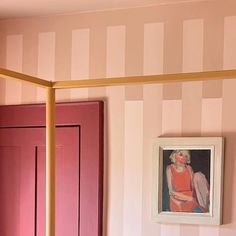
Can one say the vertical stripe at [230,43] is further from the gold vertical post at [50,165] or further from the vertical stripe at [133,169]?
the gold vertical post at [50,165]

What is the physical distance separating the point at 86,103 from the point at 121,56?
31cm

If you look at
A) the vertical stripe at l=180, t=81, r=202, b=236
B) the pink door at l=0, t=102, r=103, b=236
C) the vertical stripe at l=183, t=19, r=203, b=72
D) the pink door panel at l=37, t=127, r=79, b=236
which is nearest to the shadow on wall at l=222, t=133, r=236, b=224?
the vertical stripe at l=180, t=81, r=202, b=236

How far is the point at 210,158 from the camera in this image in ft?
7.20

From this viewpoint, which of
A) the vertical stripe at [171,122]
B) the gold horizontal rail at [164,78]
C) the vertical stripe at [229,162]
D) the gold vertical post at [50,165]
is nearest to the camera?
the gold horizontal rail at [164,78]

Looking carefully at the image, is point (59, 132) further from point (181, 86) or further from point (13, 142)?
point (181, 86)

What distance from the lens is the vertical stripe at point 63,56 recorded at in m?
2.51

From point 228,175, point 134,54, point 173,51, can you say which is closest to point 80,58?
point 134,54

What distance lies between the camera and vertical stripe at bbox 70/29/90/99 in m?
2.47

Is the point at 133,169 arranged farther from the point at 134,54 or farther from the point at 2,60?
the point at 2,60

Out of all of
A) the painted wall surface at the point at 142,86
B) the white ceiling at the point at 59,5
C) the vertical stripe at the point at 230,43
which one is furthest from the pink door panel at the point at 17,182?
the vertical stripe at the point at 230,43

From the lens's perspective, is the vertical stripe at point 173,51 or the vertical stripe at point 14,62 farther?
the vertical stripe at point 14,62

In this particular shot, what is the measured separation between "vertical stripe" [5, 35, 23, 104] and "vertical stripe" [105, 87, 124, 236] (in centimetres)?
57

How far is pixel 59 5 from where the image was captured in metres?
2.37

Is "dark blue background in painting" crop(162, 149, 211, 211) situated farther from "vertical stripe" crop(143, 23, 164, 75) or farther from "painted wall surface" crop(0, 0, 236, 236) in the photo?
"vertical stripe" crop(143, 23, 164, 75)
